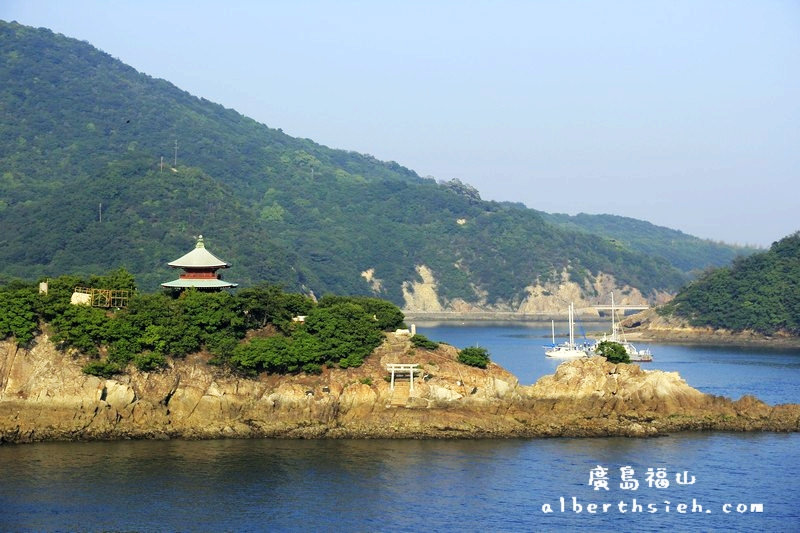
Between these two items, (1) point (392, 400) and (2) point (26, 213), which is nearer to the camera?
(1) point (392, 400)

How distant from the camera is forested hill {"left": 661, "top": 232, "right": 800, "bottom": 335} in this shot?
141000 millimetres

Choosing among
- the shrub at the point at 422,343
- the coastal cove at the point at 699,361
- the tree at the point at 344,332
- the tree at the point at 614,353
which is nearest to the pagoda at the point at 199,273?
the tree at the point at 344,332

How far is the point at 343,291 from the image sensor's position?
195375mm

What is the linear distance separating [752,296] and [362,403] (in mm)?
94998

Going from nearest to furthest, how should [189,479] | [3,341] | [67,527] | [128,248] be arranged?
1. [67,527]
2. [189,479]
3. [3,341]
4. [128,248]

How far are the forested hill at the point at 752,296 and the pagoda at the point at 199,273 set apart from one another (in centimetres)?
8893

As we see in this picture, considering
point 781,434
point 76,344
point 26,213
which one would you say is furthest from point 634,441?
point 26,213

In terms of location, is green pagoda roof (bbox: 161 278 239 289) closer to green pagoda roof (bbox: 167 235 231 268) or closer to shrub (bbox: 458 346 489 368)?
green pagoda roof (bbox: 167 235 231 268)

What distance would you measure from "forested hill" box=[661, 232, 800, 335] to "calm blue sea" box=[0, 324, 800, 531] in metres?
82.1

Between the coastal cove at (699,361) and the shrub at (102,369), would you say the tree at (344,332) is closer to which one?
the shrub at (102,369)

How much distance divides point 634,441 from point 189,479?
22387 millimetres

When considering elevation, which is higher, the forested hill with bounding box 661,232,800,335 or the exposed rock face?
the forested hill with bounding box 661,232,800,335

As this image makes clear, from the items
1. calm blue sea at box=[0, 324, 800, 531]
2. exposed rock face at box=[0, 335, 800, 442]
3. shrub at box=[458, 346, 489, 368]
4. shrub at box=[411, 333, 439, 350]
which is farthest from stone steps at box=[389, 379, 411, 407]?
shrub at box=[458, 346, 489, 368]

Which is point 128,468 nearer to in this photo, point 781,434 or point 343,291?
point 781,434
